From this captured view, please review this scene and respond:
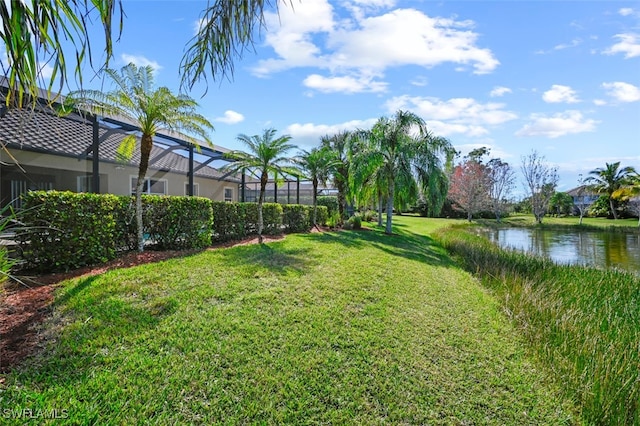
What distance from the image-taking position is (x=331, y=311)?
16.9 ft

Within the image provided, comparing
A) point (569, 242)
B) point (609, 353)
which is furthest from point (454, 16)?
point (569, 242)

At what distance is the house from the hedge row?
2065 mm

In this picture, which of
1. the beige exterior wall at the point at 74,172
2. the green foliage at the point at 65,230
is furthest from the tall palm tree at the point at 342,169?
the green foliage at the point at 65,230

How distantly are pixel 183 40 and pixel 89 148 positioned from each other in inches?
452

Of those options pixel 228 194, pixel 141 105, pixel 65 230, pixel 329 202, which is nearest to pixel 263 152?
pixel 141 105

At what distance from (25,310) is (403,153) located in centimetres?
1662

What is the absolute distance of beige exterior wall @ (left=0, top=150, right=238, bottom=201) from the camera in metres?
11.5

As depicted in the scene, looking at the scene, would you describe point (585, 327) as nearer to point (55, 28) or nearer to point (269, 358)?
point (269, 358)

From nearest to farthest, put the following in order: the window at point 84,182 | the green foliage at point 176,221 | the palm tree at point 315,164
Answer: the green foliage at point 176,221
the window at point 84,182
the palm tree at point 315,164

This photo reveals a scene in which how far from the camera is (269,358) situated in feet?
12.2

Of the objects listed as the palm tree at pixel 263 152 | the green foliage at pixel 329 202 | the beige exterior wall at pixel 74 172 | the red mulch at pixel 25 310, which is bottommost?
the red mulch at pixel 25 310

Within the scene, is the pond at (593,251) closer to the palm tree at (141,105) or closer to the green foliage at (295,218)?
the green foliage at (295,218)

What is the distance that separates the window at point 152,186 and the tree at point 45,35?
1532cm

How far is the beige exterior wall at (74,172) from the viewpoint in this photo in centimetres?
1146
